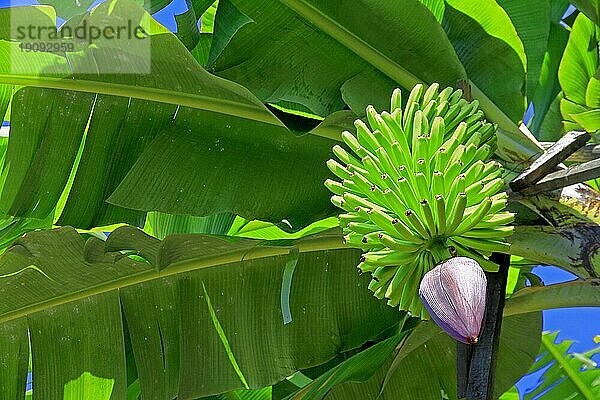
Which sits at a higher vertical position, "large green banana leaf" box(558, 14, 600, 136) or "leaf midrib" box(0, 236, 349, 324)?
"large green banana leaf" box(558, 14, 600, 136)

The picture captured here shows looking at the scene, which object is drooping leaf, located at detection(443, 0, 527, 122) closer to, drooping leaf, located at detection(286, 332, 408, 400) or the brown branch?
the brown branch

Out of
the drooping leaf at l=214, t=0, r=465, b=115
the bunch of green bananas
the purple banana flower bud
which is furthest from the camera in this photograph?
the drooping leaf at l=214, t=0, r=465, b=115

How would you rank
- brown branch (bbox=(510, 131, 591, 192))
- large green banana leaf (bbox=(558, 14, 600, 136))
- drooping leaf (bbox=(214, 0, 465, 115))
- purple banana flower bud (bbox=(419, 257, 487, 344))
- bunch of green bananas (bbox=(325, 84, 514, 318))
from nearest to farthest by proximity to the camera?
purple banana flower bud (bbox=(419, 257, 487, 344)) < bunch of green bananas (bbox=(325, 84, 514, 318)) < brown branch (bbox=(510, 131, 591, 192)) < drooping leaf (bbox=(214, 0, 465, 115)) < large green banana leaf (bbox=(558, 14, 600, 136))

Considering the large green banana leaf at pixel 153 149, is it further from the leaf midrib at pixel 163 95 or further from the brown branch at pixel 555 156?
the brown branch at pixel 555 156

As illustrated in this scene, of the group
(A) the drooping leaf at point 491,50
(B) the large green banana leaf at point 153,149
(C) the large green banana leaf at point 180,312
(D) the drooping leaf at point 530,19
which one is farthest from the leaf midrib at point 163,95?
(D) the drooping leaf at point 530,19

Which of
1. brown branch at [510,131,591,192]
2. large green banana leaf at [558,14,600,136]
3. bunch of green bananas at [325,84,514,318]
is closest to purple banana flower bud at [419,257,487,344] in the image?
bunch of green bananas at [325,84,514,318]

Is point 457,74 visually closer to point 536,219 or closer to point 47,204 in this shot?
point 536,219

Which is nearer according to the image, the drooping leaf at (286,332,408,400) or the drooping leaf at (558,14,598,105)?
the drooping leaf at (286,332,408,400)
